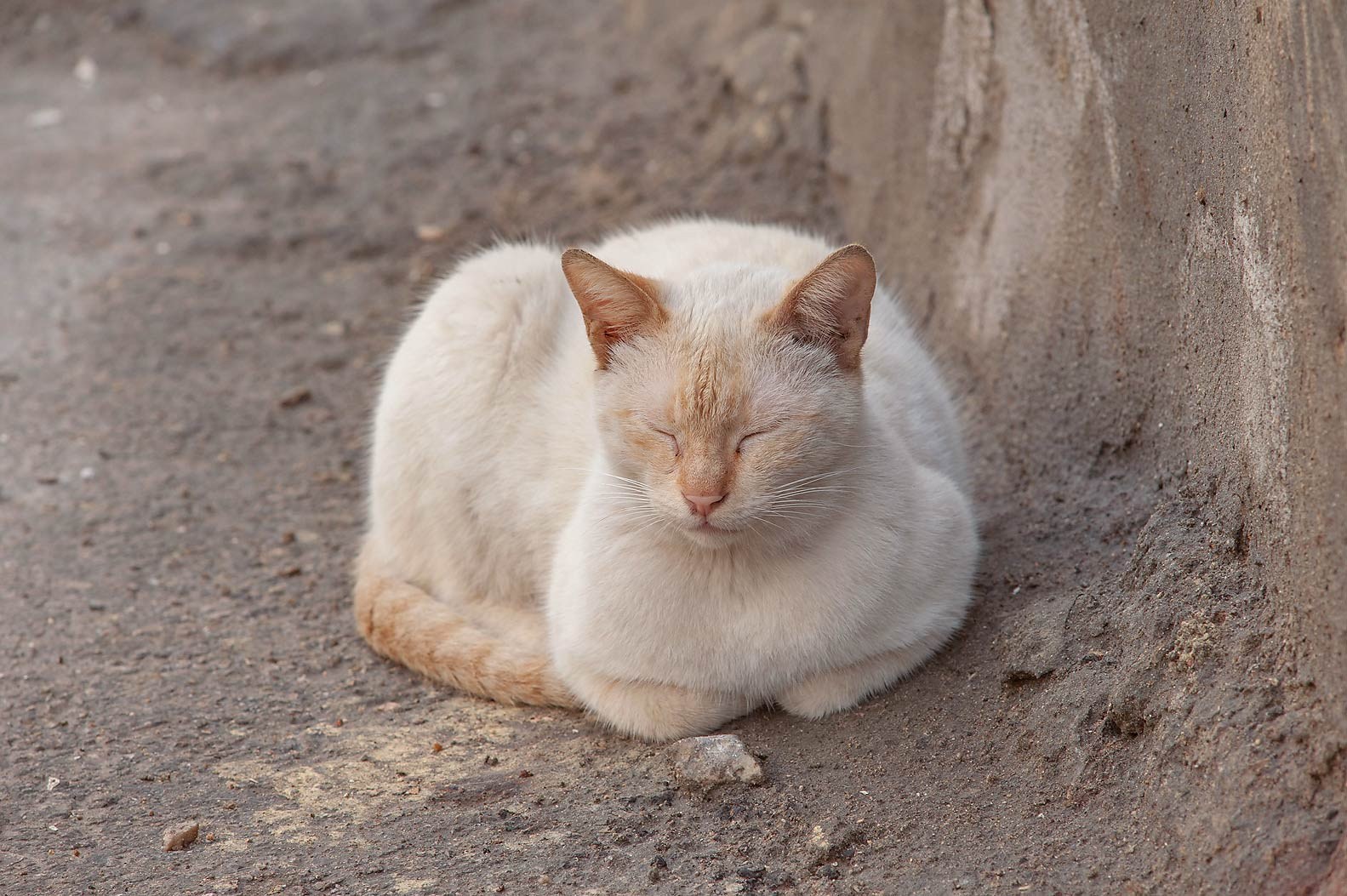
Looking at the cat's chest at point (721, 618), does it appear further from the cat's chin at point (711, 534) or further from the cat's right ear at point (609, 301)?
the cat's right ear at point (609, 301)

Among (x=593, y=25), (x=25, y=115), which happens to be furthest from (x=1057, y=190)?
(x=25, y=115)

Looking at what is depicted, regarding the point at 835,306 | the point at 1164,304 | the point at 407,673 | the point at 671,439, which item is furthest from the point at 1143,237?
the point at 407,673

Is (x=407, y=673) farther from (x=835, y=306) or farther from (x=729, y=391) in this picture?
(x=835, y=306)

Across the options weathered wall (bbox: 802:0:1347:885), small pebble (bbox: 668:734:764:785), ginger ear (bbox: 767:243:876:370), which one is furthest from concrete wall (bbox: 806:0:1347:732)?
small pebble (bbox: 668:734:764:785)

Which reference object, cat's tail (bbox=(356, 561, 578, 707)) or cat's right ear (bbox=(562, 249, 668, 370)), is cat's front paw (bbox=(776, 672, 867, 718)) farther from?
cat's right ear (bbox=(562, 249, 668, 370))

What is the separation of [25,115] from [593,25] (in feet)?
11.9

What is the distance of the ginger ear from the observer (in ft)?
9.79

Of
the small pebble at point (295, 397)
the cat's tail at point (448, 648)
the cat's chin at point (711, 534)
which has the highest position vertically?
the cat's chin at point (711, 534)

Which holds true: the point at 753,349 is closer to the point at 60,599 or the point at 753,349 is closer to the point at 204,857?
the point at 204,857

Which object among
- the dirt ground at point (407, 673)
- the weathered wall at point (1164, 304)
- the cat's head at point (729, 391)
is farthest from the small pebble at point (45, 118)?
the cat's head at point (729, 391)

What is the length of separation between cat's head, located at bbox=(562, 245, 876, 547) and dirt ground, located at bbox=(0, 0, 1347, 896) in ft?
2.24

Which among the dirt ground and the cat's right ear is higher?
the cat's right ear

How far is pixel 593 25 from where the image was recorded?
29.1 feet

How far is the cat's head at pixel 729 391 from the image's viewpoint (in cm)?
299
